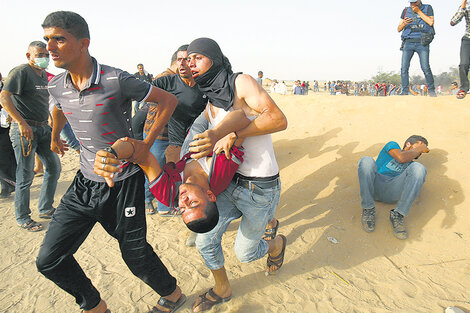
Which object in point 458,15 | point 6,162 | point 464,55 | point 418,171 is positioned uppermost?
point 458,15

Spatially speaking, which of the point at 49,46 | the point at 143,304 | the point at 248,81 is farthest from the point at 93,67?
the point at 143,304

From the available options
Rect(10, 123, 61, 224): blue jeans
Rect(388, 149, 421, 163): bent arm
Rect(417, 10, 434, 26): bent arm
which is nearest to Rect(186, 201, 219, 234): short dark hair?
Rect(388, 149, 421, 163): bent arm

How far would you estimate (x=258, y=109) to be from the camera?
2053mm

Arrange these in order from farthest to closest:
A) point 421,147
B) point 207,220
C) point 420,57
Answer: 1. point 420,57
2. point 421,147
3. point 207,220

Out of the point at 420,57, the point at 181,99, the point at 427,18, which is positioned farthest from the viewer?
the point at 420,57

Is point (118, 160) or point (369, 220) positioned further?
point (369, 220)

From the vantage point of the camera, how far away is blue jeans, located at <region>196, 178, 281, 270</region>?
221 centimetres

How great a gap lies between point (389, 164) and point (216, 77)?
107 inches

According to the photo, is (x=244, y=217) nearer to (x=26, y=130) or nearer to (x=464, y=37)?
(x=26, y=130)

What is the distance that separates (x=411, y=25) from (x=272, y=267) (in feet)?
18.5

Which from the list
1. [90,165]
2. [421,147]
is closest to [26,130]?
[90,165]

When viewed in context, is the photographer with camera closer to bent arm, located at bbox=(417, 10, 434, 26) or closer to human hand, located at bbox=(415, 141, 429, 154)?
bent arm, located at bbox=(417, 10, 434, 26)

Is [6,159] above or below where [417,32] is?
below

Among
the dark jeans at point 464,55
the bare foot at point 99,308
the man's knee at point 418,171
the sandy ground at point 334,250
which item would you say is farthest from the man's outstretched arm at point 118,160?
the dark jeans at point 464,55
